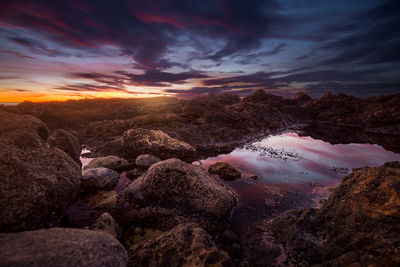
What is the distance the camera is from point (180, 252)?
482 centimetres

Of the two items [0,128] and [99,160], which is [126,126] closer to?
[99,160]

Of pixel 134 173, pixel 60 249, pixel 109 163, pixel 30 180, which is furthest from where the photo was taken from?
pixel 109 163

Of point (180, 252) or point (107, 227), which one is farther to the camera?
point (107, 227)

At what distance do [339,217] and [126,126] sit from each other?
97.0ft

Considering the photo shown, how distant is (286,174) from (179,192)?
9.78 metres

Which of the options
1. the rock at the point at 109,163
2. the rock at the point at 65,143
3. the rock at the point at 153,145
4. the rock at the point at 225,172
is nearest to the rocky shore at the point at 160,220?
the rock at the point at 109,163

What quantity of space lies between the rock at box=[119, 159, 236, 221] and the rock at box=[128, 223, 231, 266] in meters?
2.67

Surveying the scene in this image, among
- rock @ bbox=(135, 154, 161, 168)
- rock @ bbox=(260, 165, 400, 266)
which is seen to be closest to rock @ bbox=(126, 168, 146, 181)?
rock @ bbox=(135, 154, 161, 168)

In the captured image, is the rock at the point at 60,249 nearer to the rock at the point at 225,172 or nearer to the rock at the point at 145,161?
the rock at the point at 225,172

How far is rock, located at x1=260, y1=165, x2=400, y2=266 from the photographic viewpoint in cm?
461

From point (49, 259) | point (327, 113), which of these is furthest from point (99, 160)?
point (327, 113)

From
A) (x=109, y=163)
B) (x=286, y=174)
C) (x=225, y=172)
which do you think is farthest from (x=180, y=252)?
(x=286, y=174)

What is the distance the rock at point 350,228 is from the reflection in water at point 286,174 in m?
1.82

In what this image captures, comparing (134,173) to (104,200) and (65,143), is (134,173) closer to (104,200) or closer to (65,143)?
(104,200)
